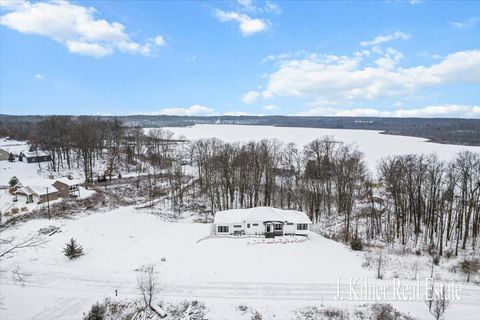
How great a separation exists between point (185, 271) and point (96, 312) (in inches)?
276

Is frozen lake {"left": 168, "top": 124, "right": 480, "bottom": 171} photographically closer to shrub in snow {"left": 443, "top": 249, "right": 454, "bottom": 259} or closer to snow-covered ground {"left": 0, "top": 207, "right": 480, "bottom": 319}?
shrub in snow {"left": 443, "top": 249, "right": 454, "bottom": 259}

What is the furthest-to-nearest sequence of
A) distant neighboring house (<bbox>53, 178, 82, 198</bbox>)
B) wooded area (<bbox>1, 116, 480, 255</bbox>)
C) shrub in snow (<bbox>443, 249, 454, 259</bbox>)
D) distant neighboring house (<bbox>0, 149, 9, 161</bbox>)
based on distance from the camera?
distant neighboring house (<bbox>0, 149, 9, 161</bbox>) < distant neighboring house (<bbox>53, 178, 82, 198</bbox>) < wooded area (<bbox>1, 116, 480, 255</bbox>) < shrub in snow (<bbox>443, 249, 454, 259</bbox>)

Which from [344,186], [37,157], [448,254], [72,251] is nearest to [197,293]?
[72,251]

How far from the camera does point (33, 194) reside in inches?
1586

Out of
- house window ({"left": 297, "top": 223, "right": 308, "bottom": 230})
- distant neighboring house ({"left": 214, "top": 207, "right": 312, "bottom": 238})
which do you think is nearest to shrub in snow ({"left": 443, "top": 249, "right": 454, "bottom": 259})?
distant neighboring house ({"left": 214, "top": 207, "right": 312, "bottom": 238})

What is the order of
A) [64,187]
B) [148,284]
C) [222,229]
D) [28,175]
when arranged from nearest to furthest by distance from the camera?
1. [148,284]
2. [222,229]
3. [64,187]
4. [28,175]

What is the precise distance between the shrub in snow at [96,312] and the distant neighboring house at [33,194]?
26030 millimetres

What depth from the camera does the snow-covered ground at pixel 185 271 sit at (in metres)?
19.9

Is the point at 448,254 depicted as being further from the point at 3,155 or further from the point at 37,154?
the point at 3,155

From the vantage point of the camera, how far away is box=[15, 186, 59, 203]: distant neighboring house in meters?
40.2

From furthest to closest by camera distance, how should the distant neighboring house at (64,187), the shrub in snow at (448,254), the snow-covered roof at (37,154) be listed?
1. the snow-covered roof at (37,154)
2. the distant neighboring house at (64,187)
3. the shrub in snow at (448,254)

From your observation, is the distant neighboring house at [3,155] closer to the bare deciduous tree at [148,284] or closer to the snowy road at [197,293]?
the snowy road at [197,293]

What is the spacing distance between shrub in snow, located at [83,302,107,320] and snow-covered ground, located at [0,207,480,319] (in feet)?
3.07

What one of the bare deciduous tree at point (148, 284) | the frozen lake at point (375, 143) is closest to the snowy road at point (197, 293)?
the bare deciduous tree at point (148, 284)
